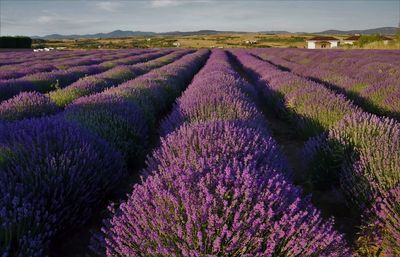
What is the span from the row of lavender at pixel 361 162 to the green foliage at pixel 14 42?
48.6 meters

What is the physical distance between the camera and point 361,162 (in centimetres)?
341

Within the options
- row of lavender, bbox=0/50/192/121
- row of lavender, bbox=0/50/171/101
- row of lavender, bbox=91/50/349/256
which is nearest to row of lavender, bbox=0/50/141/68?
row of lavender, bbox=0/50/171/101

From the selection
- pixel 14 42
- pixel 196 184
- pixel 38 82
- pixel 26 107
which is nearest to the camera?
pixel 196 184

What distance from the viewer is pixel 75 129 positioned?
346 cm

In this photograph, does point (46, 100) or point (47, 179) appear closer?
point (47, 179)

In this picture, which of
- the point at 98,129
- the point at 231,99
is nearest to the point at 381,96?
the point at 231,99

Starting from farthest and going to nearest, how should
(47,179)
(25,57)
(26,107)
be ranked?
(25,57) < (26,107) < (47,179)

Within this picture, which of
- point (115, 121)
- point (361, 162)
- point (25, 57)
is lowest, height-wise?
point (361, 162)

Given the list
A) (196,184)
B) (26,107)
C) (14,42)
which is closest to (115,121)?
(26,107)

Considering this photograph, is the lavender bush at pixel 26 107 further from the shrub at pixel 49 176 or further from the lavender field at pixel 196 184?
the shrub at pixel 49 176

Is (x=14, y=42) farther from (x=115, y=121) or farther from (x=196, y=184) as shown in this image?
(x=196, y=184)

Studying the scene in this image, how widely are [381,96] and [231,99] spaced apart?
306 centimetres

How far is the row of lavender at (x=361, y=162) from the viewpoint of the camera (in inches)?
109

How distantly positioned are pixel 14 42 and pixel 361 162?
51.7m
